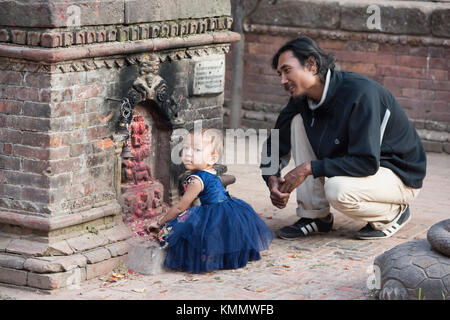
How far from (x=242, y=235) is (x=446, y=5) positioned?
5.25 m

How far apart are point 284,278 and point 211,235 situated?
1.77 feet

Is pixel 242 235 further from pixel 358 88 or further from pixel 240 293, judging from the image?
pixel 358 88

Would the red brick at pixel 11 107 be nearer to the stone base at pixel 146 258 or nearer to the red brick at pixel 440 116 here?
the stone base at pixel 146 258

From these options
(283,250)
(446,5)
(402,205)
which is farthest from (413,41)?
(283,250)

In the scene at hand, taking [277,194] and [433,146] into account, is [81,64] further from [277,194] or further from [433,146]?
[433,146]

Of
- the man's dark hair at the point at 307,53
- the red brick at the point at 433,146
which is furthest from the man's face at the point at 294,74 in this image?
the red brick at the point at 433,146

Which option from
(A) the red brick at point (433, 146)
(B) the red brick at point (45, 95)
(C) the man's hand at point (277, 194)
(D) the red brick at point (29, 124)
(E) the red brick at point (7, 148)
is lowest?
(A) the red brick at point (433, 146)

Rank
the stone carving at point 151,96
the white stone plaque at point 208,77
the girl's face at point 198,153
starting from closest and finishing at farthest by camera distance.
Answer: the girl's face at point 198,153, the stone carving at point 151,96, the white stone plaque at point 208,77

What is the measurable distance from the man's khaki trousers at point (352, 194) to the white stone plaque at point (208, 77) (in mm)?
703

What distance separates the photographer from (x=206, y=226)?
582cm

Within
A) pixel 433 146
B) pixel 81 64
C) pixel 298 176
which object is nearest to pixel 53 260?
pixel 81 64

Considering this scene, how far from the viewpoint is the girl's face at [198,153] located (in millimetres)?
5949

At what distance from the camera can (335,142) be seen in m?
6.35

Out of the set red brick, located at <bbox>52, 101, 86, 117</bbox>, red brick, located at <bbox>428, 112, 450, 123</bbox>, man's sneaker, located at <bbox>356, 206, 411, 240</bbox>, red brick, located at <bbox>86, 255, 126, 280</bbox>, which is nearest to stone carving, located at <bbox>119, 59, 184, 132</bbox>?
red brick, located at <bbox>52, 101, 86, 117</bbox>
